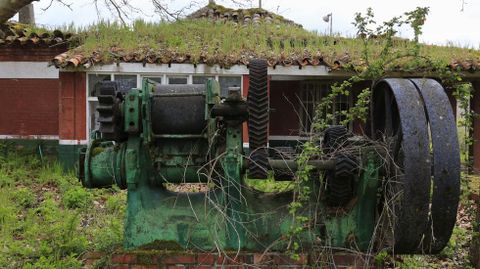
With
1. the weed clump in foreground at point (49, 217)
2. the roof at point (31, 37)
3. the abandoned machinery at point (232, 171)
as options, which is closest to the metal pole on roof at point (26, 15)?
the roof at point (31, 37)

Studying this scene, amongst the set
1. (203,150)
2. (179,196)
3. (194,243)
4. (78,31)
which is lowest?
(194,243)

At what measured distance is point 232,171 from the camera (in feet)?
14.5

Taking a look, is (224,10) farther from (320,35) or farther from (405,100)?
(405,100)

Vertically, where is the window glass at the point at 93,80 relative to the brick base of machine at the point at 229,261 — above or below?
above

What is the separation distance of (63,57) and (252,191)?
355 inches

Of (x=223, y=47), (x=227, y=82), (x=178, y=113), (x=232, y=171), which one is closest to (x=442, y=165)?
(x=232, y=171)

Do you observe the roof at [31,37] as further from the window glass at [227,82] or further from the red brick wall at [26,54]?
the window glass at [227,82]

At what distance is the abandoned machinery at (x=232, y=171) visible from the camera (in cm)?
429

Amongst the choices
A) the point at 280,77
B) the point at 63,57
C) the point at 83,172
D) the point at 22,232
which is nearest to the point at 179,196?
the point at 83,172

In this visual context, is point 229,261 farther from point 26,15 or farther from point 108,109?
point 26,15

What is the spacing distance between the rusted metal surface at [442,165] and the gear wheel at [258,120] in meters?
1.18

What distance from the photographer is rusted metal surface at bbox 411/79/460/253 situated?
12.3 ft

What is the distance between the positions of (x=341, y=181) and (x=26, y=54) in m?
12.0

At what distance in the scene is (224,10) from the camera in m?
19.6
